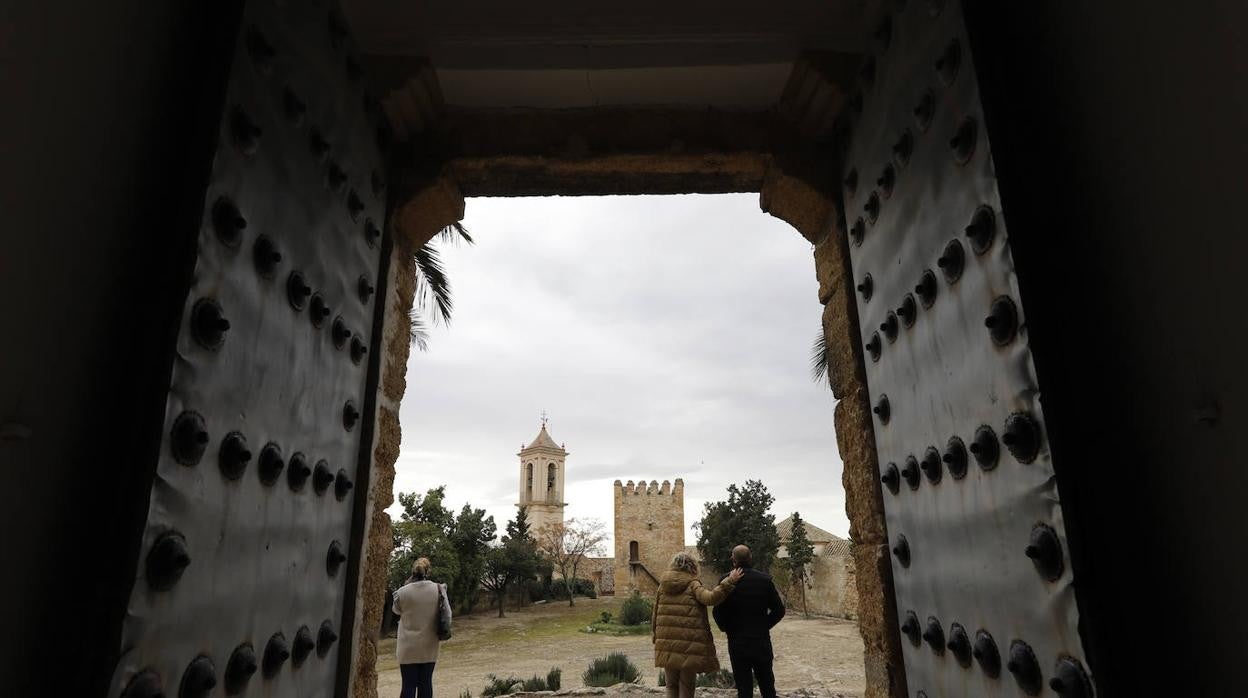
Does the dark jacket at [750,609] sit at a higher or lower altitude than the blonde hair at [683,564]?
lower

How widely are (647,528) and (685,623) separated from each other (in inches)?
1104

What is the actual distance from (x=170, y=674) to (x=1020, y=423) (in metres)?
1.72

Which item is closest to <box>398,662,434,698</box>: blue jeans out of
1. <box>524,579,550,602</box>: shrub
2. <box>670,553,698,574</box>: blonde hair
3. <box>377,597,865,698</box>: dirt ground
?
<box>670,553,698,574</box>: blonde hair

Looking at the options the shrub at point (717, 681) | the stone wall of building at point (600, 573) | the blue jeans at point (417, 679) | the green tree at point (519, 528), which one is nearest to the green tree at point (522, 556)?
the green tree at point (519, 528)

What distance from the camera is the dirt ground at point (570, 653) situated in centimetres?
971

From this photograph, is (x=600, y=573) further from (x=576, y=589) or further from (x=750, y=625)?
(x=750, y=625)

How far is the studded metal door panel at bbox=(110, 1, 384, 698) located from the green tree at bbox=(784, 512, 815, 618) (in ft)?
76.7

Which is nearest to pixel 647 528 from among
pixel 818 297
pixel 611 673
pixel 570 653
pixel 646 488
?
pixel 646 488

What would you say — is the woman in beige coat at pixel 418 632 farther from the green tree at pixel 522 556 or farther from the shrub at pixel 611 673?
the green tree at pixel 522 556

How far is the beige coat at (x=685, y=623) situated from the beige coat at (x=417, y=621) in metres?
1.72

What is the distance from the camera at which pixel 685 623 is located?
4.84 meters

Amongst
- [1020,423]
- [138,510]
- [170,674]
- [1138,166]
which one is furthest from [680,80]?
[170,674]

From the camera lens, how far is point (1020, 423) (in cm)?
130

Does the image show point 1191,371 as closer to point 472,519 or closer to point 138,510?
point 138,510
